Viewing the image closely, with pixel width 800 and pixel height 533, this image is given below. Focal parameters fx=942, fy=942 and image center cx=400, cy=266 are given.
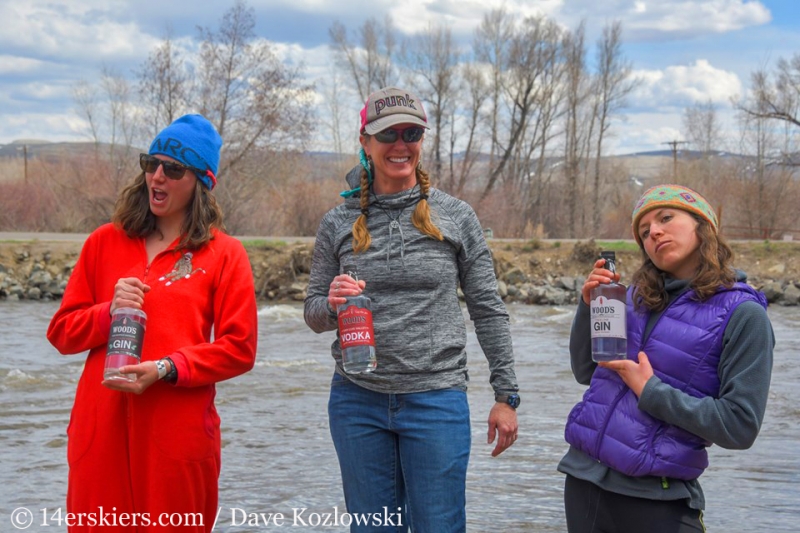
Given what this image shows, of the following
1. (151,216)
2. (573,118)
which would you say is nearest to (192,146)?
(151,216)

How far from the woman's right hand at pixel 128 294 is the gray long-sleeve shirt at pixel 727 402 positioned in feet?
5.28

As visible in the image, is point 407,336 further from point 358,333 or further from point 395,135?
point 395,135

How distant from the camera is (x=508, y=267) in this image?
2325 centimetres

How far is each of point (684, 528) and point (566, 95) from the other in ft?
139

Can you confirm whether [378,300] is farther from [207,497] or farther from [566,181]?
[566,181]

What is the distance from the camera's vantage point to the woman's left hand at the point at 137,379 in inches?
118

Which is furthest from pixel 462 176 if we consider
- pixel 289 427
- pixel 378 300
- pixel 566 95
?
pixel 378 300

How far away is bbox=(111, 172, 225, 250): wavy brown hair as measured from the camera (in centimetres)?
337

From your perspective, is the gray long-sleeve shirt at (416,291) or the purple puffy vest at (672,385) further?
the gray long-sleeve shirt at (416,291)

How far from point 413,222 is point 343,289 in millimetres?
404

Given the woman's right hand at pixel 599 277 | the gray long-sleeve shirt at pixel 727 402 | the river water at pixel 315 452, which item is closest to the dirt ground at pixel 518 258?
the river water at pixel 315 452

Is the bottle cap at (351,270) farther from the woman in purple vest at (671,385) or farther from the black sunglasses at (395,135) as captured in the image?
the woman in purple vest at (671,385)

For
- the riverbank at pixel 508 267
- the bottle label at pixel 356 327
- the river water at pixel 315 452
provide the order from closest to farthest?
the bottle label at pixel 356 327, the river water at pixel 315 452, the riverbank at pixel 508 267

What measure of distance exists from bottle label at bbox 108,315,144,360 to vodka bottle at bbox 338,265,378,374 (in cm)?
67
